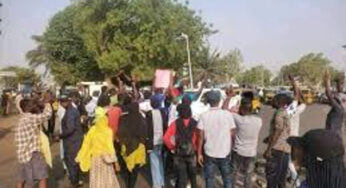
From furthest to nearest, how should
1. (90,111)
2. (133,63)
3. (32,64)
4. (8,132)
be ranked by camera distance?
1. (32,64)
2. (133,63)
3. (8,132)
4. (90,111)

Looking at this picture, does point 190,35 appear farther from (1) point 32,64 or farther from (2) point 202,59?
(1) point 32,64

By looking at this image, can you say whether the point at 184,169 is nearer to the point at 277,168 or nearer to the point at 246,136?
the point at 246,136

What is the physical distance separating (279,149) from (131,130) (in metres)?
2.23

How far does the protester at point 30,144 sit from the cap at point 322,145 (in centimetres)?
562

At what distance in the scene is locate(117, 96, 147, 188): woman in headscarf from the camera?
936 cm

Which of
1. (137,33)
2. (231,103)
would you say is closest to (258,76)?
(137,33)

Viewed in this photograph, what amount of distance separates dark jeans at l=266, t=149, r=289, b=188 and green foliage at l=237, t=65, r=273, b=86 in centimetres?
12108

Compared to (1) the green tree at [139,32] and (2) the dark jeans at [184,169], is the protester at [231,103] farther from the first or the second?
(1) the green tree at [139,32]

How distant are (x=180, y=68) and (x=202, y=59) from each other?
9302 mm

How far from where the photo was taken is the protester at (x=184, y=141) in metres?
9.05

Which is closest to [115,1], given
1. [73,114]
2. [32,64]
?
[32,64]

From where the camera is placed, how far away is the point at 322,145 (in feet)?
11.0

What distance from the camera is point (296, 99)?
9195 millimetres

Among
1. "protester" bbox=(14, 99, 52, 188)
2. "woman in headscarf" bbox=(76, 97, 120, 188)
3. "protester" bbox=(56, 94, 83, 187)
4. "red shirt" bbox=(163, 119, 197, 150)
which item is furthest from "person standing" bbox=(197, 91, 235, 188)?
"protester" bbox=(56, 94, 83, 187)
